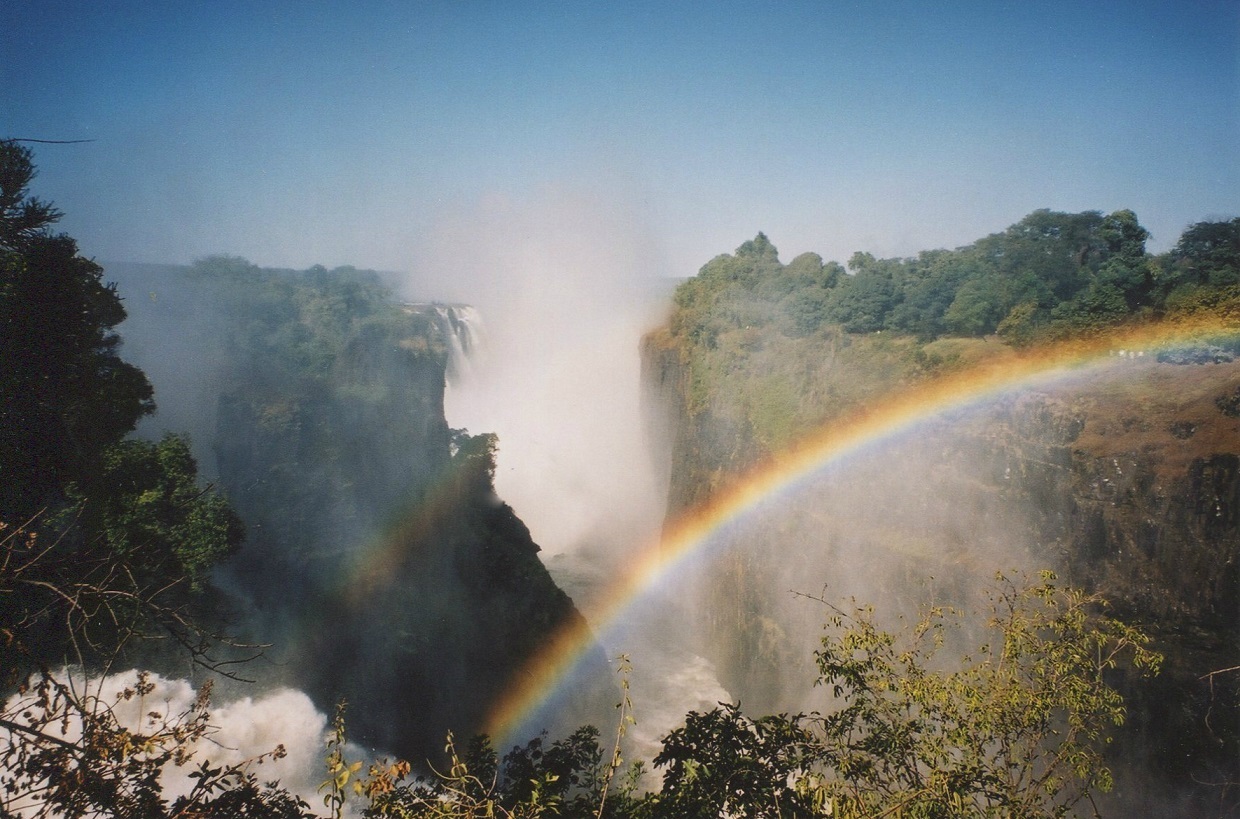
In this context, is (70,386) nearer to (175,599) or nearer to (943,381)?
(175,599)

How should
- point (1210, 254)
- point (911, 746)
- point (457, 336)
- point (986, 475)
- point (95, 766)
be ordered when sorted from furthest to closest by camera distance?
1. point (457, 336)
2. point (1210, 254)
3. point (986, 475)
4. point (911, 746)
5. point (95, 766)

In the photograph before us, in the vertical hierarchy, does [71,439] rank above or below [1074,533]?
above

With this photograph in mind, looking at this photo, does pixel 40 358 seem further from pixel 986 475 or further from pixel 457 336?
pixel 457 336

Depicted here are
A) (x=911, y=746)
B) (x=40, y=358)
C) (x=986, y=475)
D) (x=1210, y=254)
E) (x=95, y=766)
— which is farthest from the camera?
(x=1210, y=254)

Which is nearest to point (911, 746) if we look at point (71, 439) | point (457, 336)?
point (71, 439)

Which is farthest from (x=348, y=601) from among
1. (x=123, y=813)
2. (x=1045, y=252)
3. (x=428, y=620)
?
(x=1045, y=252)

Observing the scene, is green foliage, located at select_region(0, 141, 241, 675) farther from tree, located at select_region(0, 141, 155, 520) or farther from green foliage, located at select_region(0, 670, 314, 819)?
green foliage, located at select_region(0, 670, 314, 819)

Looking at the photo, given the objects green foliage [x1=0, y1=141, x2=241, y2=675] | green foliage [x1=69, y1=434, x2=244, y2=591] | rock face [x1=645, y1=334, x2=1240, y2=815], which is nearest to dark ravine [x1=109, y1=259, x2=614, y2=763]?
green foliage [x1=69, y1=434, x2=244, y2=591]

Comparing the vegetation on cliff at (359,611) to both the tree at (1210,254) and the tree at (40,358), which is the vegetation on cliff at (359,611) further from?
the tree at (1210,254)
